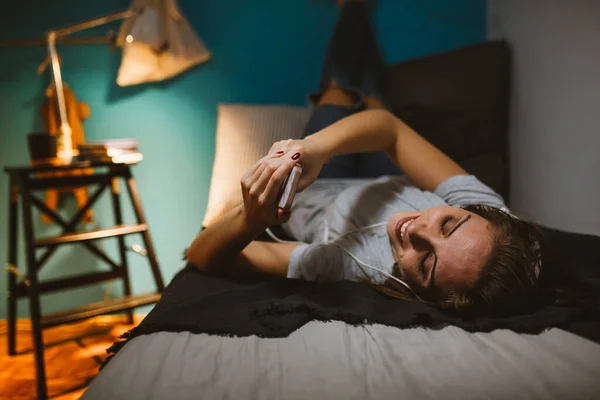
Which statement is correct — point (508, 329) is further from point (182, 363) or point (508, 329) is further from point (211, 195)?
point (211, 195)

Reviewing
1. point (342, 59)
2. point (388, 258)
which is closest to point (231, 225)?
point (388, 258)

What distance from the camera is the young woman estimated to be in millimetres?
788

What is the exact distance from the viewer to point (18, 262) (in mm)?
1892

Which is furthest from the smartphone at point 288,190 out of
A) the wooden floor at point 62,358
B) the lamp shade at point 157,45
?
the lamp shade at point 157,45

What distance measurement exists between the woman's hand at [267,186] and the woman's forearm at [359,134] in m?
0.18

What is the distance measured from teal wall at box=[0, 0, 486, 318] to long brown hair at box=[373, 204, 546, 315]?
1.28 m

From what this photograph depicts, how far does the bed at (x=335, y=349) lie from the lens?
1.81 feet

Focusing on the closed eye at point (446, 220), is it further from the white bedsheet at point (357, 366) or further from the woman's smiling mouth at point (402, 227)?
the white bedsheet at point (357, 366)

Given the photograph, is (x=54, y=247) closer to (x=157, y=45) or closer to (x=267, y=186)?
(x=157, y=45)

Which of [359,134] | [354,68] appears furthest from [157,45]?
A: [359,134]

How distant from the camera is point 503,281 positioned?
2.52ft

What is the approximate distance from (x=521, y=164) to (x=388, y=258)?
90 cm

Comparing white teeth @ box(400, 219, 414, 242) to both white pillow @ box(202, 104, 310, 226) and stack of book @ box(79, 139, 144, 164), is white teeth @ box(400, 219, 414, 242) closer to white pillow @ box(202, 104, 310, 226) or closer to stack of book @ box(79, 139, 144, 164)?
white pillow @ box(202, 104, 310, 226)

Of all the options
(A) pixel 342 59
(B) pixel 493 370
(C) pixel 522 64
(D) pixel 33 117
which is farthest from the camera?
(D) pixel 33 117
